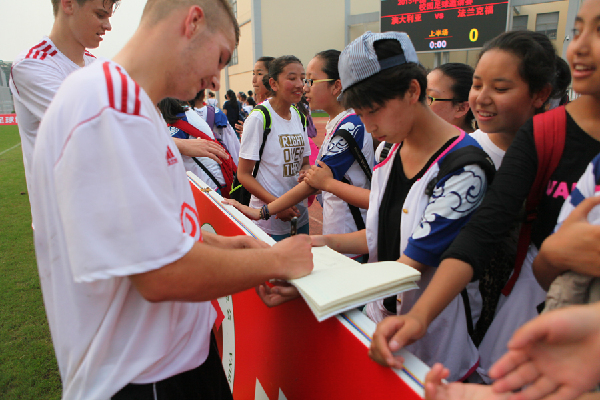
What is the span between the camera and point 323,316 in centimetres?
96

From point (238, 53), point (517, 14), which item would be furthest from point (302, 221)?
point (238, 53)

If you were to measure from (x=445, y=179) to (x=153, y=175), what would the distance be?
3.06 ft

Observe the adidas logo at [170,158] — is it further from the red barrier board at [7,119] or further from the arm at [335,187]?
the red barrier board at [7,119]

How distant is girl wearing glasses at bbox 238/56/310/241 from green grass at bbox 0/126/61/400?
196 centimetres

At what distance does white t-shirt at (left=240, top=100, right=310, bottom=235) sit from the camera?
9.58ft

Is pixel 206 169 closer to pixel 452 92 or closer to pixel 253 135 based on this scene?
pixel 253 135

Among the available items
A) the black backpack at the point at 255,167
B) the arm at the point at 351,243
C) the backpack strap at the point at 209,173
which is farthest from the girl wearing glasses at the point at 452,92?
the backpack strap at the point at 209,173

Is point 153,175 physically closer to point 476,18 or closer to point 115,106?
point 115,106

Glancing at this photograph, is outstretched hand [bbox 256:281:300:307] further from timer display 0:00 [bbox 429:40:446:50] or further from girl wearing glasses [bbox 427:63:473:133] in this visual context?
timer display 0:00 [bbox 429:40:446:50]

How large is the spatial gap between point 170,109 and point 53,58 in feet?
3.10

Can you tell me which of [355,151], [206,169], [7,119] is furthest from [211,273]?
[7,119]

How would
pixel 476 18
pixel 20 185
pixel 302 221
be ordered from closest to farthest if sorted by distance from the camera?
pixel 302 221
pixel 20 185
pixel 476 18

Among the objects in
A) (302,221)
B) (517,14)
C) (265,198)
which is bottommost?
(302,221)

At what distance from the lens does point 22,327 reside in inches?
126
